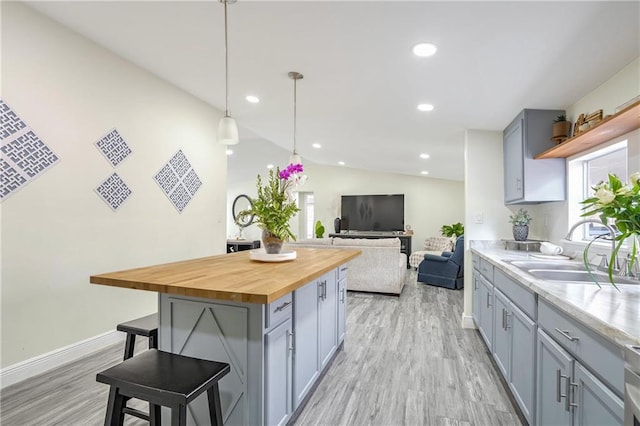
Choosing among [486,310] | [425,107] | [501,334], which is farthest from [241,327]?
[425,107]

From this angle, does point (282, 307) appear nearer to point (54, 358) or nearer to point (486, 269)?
point (486, 269)

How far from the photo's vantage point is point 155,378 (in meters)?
1.27

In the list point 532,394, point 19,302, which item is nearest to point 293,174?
point 532,394

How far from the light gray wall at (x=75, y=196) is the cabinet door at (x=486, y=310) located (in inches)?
128

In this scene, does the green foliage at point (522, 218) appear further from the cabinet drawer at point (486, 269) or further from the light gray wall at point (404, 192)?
the light gray wall at point (404, 192)

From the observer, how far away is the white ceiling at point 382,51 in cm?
176

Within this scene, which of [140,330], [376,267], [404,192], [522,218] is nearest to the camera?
[140,330]

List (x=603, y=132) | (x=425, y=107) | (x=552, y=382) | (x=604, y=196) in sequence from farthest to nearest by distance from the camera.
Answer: (x=425, y=107), (x=603, y=132), (x=552, y=382), (x=604, y=196)

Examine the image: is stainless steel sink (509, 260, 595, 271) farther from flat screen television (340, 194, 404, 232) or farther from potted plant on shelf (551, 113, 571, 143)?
flat screen television (340, 194, 404, 232)

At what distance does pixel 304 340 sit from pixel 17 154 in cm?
239

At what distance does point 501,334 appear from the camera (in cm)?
238

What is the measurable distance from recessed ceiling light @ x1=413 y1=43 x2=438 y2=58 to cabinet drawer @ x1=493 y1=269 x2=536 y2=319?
60.2 inches

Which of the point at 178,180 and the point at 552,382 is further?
the point at 178,180

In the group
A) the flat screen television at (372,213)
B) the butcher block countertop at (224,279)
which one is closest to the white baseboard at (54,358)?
the butcher block countertop at (224,279)
